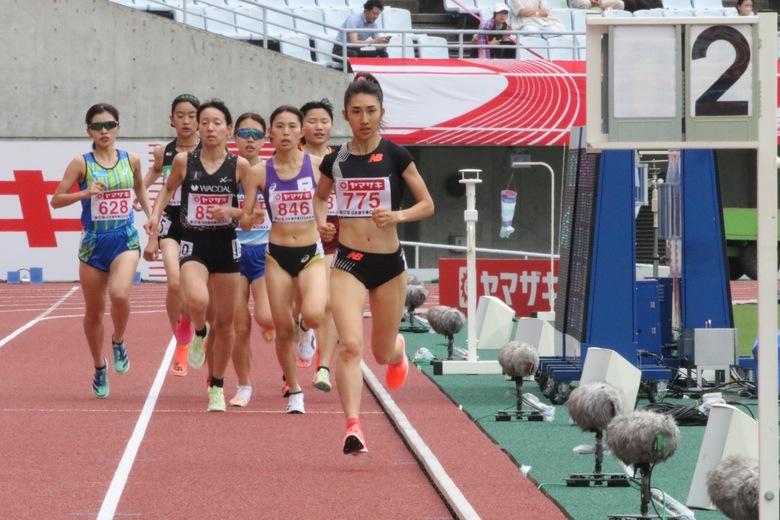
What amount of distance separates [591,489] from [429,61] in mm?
19752

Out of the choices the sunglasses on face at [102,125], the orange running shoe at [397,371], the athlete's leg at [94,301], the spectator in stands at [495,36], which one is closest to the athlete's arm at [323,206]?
the orange running shoe at [397,371]

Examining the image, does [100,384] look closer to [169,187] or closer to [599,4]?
[169,187]

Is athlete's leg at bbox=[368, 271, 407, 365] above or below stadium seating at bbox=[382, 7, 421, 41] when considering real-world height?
below

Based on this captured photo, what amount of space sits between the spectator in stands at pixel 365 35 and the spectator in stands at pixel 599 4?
466 centimetres

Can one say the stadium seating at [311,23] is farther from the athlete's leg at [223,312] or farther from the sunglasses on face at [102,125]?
the athlete's leg at [223,312]

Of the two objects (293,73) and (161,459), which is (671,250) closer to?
(161,459)

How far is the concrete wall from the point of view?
26.8 m

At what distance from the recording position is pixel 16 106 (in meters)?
26.9

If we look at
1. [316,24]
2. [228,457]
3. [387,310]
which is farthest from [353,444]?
[316,24]

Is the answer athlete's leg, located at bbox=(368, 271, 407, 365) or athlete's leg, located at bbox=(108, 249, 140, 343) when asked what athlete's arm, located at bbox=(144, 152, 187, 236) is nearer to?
athlete's leg, located at bbox=(108, 249, 140, 343)

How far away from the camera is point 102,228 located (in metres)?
11.4

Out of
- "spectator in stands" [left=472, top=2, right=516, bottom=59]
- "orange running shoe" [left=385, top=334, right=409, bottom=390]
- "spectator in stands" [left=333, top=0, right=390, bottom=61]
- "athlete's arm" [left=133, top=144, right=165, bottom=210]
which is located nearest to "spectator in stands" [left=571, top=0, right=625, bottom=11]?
"spectator in stands" [left=472, top=2, right=516, bottom=59]

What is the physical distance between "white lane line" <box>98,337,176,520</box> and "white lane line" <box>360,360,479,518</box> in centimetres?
157

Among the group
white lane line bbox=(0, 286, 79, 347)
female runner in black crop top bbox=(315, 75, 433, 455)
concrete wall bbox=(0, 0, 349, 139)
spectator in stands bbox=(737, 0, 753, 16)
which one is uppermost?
spectator in stands bbox=(737, 0, 753, 16)
